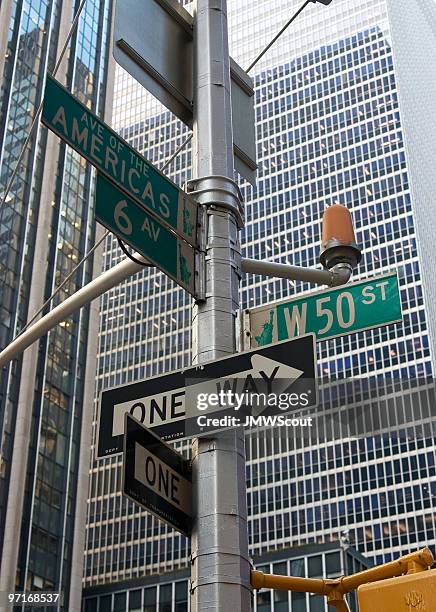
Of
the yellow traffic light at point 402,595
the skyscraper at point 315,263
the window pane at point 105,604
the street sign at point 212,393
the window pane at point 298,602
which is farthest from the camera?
the skyscraper at point 315,263

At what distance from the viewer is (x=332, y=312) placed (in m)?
6.29

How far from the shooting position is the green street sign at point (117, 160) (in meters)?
5.80

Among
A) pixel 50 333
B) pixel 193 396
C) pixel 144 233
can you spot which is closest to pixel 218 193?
pixel 144 233

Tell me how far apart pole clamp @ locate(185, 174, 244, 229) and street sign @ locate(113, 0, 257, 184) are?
34.7 inches

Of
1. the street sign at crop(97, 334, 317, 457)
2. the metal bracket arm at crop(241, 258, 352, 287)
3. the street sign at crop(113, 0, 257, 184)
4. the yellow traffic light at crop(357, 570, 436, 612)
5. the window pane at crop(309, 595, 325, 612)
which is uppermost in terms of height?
the window pane at crop(309, 595, 325, 612)

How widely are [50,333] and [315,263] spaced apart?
203ft

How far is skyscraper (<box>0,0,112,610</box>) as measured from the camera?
174 feet

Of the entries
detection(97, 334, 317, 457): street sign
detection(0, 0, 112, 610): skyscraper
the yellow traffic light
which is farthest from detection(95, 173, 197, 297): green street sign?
detection(0, 0, 112, 610): skyscraper

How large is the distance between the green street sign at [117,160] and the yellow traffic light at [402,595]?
290 cm

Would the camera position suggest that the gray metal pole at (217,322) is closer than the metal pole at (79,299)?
Yes

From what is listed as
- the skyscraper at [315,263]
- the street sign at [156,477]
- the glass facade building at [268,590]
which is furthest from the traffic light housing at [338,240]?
the skyscraper at [315,263]

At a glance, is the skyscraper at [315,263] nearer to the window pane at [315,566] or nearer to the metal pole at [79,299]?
the window pane at [315,566]

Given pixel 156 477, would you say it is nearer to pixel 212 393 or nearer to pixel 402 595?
pixel 212 393

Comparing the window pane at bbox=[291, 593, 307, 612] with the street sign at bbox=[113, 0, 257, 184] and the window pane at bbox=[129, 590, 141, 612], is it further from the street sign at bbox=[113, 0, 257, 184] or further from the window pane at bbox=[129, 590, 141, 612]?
the street sign at bbox=[113, 0, 257, 184]
